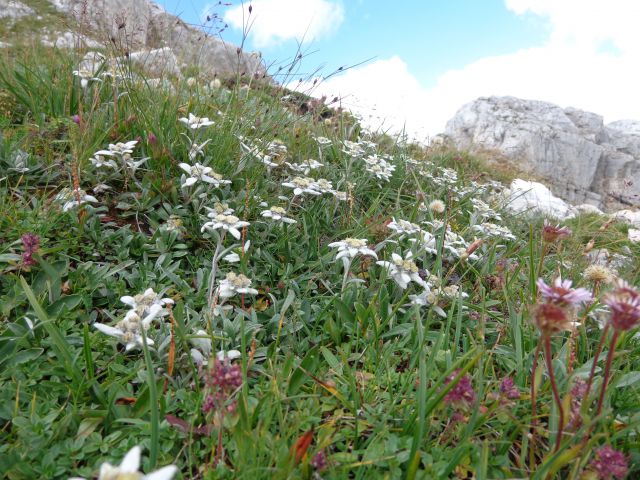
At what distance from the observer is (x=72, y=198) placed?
2.32m

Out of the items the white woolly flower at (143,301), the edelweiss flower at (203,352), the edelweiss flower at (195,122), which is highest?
the edelweiss flower at (195,122)

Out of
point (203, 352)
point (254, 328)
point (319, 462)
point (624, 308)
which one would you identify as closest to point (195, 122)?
point (254, 328)

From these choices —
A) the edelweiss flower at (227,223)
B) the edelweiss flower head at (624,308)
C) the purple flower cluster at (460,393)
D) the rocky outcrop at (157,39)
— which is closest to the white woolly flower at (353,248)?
the edelweiss flower at (227,223)

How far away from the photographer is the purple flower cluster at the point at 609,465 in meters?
1.13

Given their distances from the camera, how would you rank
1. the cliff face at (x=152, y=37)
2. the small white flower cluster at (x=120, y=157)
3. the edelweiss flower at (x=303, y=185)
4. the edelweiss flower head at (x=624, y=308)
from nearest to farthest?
the edelweiss flower head at (x=624, y=308) < the small white flower cluster at (x=120, y=157) < the edelweiss flower at (x=303, y=185) < the cliff face at (x=152, y=37)

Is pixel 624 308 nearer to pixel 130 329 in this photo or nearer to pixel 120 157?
pixel 130 329

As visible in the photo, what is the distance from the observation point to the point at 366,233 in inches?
114

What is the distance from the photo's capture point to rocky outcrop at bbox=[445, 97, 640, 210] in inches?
637

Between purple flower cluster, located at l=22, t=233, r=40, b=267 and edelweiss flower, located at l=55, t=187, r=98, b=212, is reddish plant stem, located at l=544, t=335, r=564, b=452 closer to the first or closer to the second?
purple flower cluster, located at l=22, t=233, r=40, b=267

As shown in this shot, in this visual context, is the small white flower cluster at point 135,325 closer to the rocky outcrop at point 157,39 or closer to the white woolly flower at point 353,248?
the white woolly flower at point 353,248

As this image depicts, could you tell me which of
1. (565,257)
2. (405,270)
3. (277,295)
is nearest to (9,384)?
(277,295)

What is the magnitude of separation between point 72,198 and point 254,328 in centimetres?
136

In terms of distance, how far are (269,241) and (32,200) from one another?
137 cm

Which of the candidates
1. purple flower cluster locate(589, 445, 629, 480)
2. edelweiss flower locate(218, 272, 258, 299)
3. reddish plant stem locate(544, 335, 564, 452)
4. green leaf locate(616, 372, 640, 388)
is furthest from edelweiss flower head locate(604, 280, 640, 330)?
edelweiss flower locate(218, 272, 258, 299)
